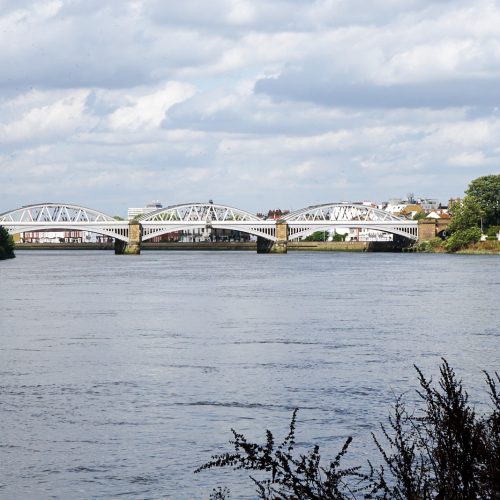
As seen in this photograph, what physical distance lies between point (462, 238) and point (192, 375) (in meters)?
105

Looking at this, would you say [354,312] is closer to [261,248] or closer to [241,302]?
[241,302]

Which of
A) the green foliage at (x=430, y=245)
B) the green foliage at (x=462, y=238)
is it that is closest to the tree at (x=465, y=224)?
the green foliage at (x=462, y=238)

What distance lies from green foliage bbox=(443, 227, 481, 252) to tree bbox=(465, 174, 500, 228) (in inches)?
154

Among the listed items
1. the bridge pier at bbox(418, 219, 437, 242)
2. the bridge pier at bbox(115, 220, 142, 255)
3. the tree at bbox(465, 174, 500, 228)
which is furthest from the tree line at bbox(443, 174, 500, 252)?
the bridge pier at bbox(115, 220, 142, 255)

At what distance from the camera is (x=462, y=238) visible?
124m

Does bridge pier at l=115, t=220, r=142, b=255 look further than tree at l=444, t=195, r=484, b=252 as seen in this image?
Yes

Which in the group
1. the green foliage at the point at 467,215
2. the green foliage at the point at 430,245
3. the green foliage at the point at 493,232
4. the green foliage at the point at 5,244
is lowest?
the green foliage at the point at 5,244

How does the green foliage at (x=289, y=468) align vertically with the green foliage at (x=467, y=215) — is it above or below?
below

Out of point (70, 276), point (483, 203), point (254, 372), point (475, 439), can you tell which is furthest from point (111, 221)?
point (475, 439)

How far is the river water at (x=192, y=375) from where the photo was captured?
48.5 feet

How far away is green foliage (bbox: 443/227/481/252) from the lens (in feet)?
401

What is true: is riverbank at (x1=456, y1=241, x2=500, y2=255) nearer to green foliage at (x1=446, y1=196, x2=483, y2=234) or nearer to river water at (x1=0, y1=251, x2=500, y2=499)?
green foliage at (x1=446, y1=196, x2=483, y2=234)

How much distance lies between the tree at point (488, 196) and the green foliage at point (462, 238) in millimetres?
3906

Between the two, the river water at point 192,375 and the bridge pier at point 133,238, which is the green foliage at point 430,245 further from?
the river water at point 192,375
